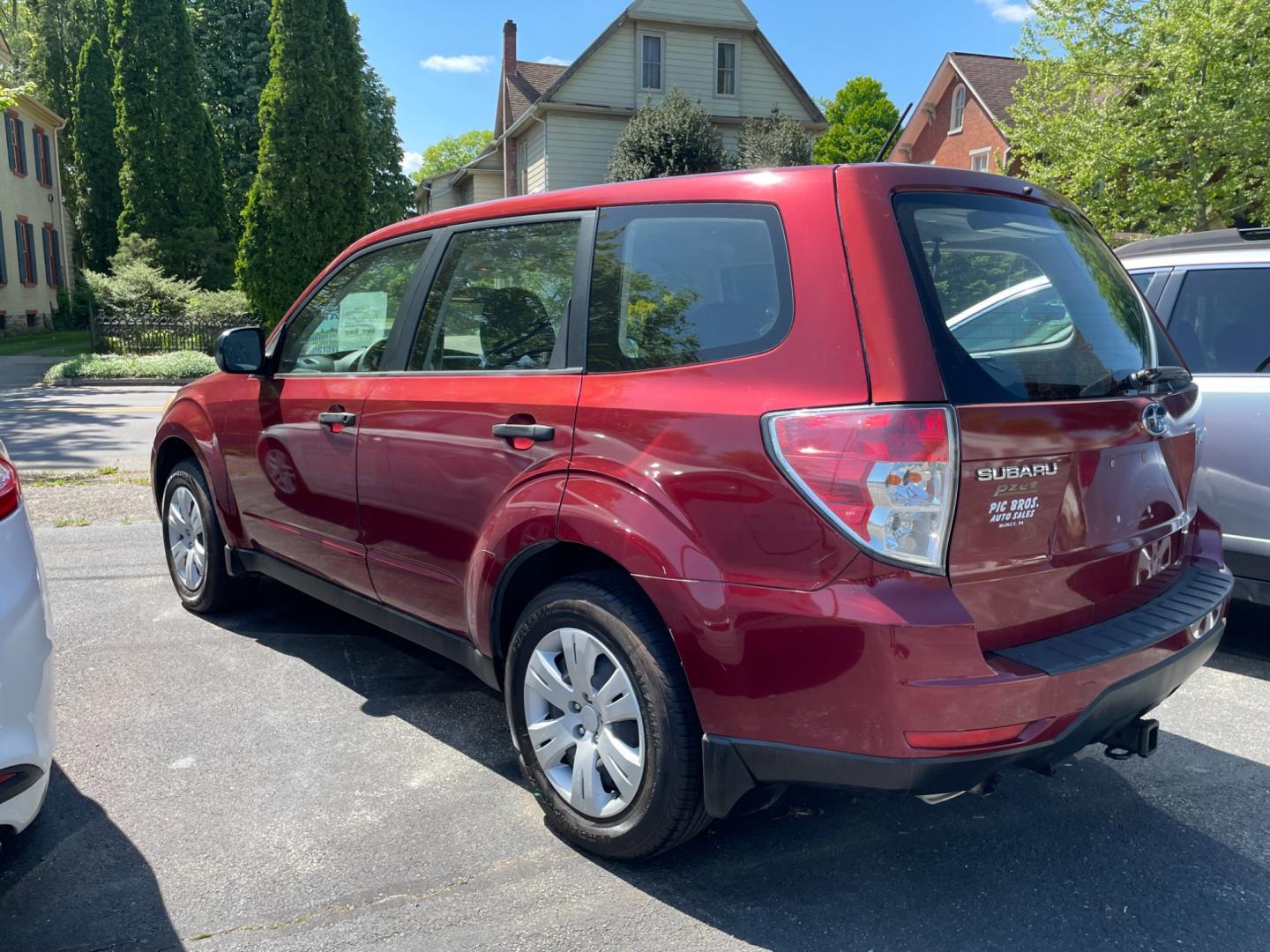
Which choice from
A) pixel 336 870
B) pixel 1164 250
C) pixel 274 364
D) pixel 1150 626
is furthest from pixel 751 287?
pixel 1164 250

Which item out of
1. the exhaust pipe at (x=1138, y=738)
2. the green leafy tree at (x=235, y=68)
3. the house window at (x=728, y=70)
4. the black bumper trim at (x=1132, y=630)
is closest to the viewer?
the black bumper trim at (x=1132, y=630)

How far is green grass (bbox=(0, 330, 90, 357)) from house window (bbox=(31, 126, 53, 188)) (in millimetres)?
4916

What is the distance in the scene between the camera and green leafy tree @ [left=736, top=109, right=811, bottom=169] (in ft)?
80.4

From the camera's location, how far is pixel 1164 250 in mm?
5086

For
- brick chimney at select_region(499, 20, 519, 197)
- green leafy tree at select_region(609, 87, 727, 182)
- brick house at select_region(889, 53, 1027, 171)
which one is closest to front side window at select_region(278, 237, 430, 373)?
green leafy tree at select_region(609, 87, 727, 182)

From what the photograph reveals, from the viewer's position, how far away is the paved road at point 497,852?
255 centimetres

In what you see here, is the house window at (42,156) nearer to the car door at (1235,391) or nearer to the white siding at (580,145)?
the white siding at (580,145)

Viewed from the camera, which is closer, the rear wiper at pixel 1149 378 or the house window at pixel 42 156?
the rear wiper at pixel 1149 378

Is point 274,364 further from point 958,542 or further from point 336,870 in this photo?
point 958,542

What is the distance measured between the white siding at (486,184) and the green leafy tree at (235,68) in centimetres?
816

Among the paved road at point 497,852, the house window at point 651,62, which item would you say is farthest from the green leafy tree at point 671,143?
the paved road at point 497,852

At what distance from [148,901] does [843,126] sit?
5632cm

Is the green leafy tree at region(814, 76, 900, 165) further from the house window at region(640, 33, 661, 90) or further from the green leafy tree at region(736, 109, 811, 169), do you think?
the green leafy tree at region(736, 109, 811, 169)

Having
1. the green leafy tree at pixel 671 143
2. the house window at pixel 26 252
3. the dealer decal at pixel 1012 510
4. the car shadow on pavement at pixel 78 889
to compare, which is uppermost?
the green leafy tree at pixel 671 143
